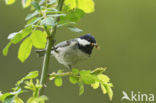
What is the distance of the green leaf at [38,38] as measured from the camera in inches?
35.3

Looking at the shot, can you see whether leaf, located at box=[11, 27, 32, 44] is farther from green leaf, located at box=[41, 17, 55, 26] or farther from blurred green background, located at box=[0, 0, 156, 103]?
blurred green background, located at box=[0, 0, 156, 103]

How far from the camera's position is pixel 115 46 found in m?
3.70

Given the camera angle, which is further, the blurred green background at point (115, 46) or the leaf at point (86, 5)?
the blurred green background at point (115, 46)

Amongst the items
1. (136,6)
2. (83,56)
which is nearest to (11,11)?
(136,6)

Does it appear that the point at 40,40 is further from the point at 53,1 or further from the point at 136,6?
the point at 136,6

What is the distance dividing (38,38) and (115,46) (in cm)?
283

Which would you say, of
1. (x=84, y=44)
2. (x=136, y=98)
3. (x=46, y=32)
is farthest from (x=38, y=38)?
(x=136, y=98)

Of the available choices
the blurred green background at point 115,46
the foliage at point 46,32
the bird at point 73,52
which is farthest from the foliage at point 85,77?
the blurred green background at point 115,46

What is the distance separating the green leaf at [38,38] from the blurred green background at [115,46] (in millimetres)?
2678

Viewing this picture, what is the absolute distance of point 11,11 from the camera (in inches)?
148

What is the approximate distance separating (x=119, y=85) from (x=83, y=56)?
1791 millimetres

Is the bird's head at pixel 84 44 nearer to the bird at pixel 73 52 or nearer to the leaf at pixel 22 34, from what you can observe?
the bird at pixel 73 52

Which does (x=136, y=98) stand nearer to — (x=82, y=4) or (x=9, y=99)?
(x=82, y=4)

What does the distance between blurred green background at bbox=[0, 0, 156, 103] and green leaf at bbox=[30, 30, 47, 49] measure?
2678mm
